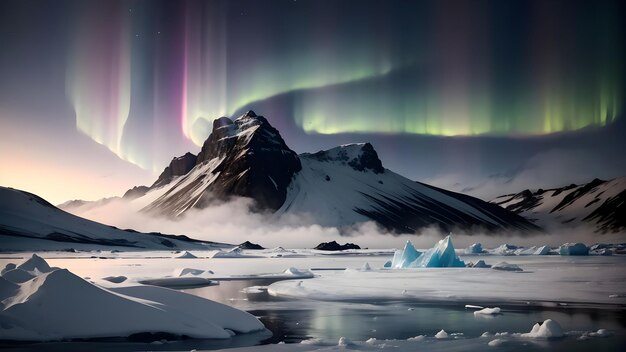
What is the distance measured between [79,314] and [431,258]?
55.1 metres

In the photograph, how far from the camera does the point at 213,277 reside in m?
59.0

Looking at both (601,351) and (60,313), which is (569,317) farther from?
(60,313)

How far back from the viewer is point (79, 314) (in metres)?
19.6

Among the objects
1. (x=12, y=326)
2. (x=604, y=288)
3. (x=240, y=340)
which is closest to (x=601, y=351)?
(x=240, y=340)

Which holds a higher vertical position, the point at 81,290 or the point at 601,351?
the point at 81,290

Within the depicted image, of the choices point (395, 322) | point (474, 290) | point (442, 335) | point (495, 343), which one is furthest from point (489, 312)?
point (474, 290)

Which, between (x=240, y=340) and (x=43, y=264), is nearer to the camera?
(x=240, y=340)

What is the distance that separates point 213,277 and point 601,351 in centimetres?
4570

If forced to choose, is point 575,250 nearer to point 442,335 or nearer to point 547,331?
point 547,331

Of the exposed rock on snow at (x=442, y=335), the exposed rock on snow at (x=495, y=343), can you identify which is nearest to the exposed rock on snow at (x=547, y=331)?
the exposed rock on snow at (x=495, y=343)

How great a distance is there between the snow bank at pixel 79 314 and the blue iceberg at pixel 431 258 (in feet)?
166

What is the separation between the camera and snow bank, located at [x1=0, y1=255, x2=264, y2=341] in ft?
63.2

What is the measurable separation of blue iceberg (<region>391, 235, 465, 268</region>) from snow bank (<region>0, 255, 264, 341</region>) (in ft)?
166

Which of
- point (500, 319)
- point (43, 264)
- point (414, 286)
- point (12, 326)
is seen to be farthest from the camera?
point (414, 286)
